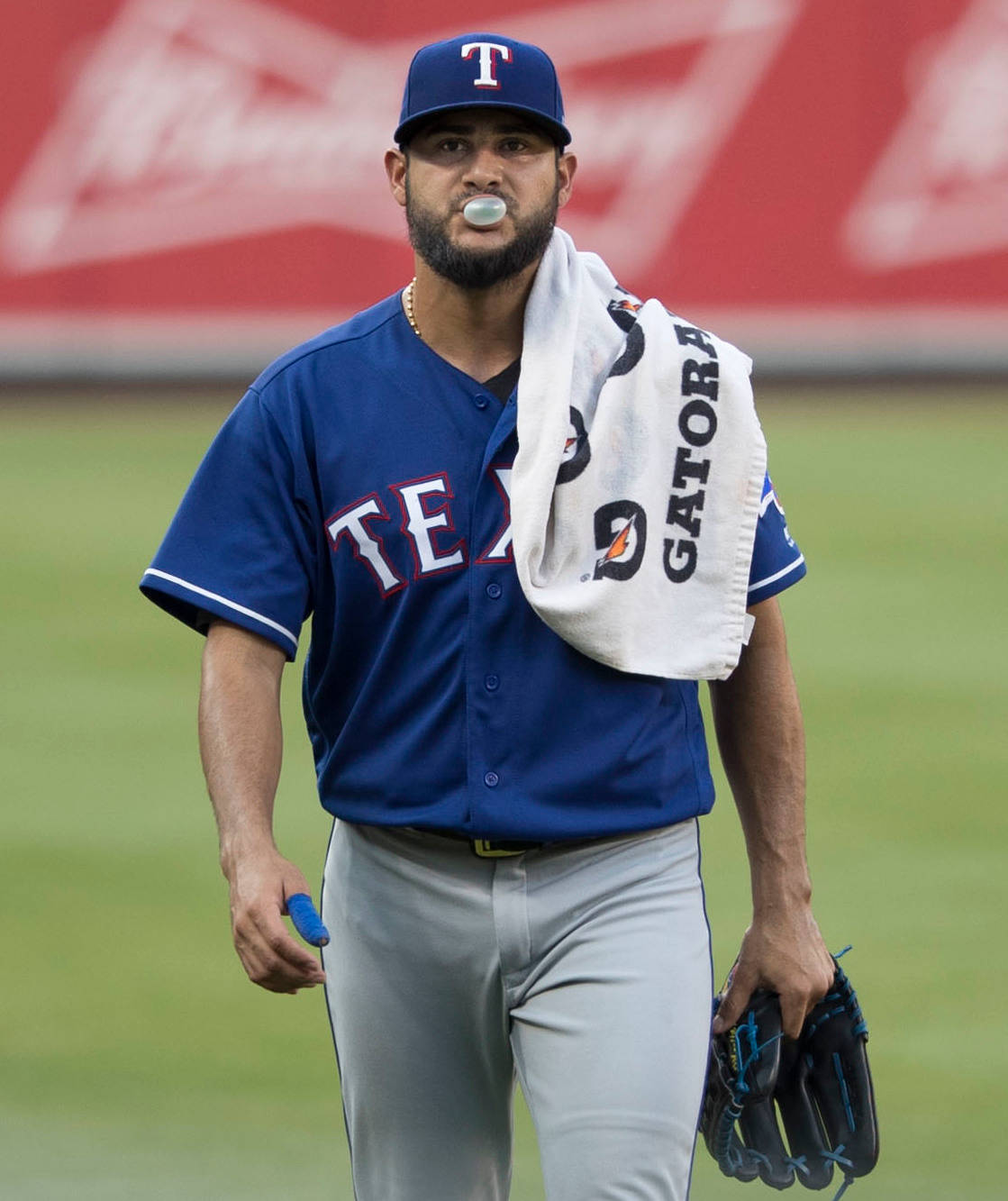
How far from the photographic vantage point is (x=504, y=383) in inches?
136

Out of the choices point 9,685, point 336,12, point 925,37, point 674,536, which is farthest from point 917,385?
point 674,536

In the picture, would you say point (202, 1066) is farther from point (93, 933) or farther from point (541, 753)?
point (541, 753)

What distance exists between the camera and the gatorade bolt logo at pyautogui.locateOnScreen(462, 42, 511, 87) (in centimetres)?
336

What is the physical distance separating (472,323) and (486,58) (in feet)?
1.34

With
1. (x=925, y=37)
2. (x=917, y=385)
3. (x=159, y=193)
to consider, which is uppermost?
(x=925, y=37)

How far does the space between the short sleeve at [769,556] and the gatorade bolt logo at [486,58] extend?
76cm

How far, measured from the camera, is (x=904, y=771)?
8.48m

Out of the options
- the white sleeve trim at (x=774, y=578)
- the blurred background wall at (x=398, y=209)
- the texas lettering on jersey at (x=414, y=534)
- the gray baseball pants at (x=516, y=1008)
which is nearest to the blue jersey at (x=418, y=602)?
the texas lettering on jersey at (x=414, y=534)

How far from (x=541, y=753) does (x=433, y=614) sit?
268mm

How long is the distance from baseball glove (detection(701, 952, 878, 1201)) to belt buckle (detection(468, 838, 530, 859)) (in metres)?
0.57

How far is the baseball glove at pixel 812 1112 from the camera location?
145 inches

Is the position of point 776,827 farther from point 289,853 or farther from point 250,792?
point 289,853

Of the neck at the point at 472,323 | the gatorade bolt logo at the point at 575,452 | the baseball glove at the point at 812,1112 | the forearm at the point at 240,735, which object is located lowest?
the baseball glove at the point at 812,1112

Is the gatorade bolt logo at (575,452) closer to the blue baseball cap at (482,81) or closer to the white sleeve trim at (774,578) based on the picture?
the white sleeve trim at (774,578)
